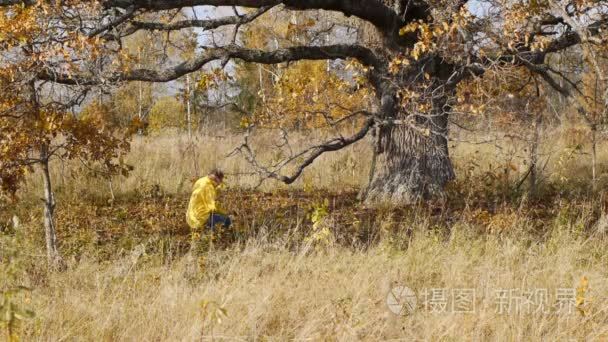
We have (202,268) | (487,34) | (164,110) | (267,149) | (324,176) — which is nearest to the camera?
(202,268)

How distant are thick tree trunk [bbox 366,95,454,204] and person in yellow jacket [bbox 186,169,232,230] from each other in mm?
2534

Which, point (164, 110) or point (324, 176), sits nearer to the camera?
point (324, 176)

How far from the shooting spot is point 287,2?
662cm

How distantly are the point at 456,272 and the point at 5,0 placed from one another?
457 cm

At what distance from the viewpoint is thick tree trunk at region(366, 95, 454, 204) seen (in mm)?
8062

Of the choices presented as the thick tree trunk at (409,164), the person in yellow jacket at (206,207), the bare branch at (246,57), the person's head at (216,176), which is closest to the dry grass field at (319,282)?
the person in yellow jacket at (206,207)

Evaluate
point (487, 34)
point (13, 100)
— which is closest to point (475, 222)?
point (487, 34)

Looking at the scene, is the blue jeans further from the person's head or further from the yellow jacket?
the person's head

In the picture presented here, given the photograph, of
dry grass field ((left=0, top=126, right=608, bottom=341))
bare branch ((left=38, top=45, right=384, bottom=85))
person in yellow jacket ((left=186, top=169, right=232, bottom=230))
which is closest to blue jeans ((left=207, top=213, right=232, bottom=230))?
person in yellow jacket ((left=186, top=169, right=232, bottom=230))

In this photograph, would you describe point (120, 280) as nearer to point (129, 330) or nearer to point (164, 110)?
point (129, 330)

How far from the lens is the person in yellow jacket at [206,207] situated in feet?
22.1

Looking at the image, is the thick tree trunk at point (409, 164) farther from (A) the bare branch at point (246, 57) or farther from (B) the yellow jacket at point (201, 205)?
(B) the yellow jacket at point (201, 205)

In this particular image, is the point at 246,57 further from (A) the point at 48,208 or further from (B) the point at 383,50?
(A) the point at 48,208

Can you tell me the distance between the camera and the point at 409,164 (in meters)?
8.13
